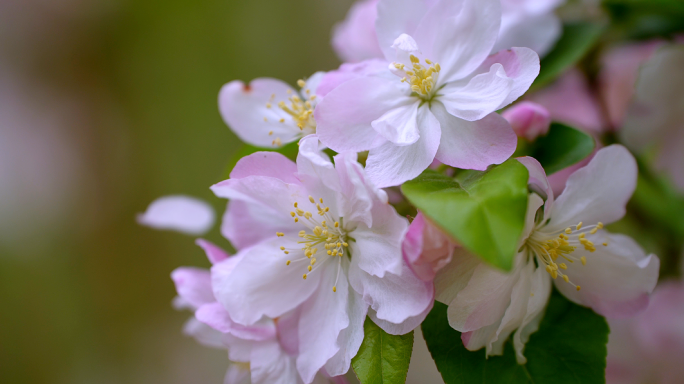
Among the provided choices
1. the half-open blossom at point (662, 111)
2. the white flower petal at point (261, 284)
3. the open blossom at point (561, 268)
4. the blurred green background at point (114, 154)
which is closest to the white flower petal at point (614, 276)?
the open blossom at point (561, 268)

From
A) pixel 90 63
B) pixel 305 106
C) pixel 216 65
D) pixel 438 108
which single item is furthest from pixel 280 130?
pixel 90 63

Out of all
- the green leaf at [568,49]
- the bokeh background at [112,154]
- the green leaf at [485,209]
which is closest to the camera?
the green leaf at [485,209]

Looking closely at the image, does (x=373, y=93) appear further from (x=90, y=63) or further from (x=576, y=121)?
(x=90, y=63)

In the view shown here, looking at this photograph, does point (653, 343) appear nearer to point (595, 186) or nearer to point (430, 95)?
point (595, 186)

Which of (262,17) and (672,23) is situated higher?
(262,17)

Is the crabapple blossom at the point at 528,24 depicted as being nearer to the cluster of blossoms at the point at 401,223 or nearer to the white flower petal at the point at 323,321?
the cluster of blossoms at the point at 401,223

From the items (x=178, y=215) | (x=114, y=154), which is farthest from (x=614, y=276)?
(x=114, y=154)
